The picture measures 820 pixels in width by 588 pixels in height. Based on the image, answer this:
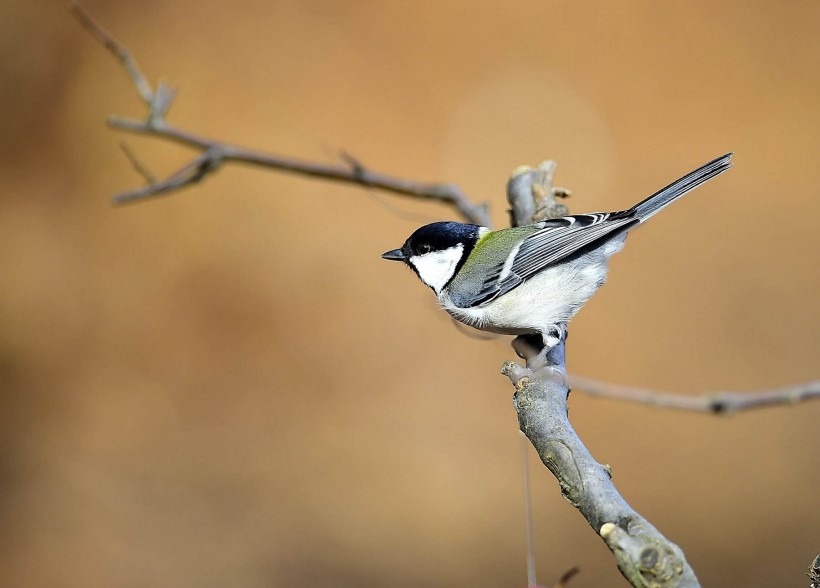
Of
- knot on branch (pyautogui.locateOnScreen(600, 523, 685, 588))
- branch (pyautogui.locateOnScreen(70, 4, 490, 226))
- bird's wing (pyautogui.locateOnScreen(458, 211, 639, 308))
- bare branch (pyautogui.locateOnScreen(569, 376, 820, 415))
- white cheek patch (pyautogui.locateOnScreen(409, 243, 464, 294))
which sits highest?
branch (pyautogui.locateOnScreen(70, 4, 490, 226))

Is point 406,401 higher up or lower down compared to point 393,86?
lower down

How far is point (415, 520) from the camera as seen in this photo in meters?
4.46

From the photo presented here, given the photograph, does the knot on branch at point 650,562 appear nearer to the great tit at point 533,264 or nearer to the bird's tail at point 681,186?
the great tit at point 533,264

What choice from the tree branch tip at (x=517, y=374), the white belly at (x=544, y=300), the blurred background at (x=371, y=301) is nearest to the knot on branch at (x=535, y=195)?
the white belly at (x=544, y=300)

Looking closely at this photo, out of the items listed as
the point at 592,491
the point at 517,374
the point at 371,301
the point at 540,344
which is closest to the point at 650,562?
the point at 592,491

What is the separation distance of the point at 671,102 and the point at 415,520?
3.30 meters

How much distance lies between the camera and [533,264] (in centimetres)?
288

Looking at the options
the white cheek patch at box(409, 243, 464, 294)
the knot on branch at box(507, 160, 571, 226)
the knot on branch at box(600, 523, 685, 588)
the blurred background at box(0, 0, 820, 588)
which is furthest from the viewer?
the blurred background at box(0, 0, 820, 588)

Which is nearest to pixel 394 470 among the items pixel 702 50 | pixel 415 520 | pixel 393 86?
pixel 415 520

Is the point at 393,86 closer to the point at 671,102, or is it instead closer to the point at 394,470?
the point at 671,102

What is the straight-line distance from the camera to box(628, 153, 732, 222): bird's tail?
2.66m

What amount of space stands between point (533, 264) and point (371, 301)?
96.2 inches

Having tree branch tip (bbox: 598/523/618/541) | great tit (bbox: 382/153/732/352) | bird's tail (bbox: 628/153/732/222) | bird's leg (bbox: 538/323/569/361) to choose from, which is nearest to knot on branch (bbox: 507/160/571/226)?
great tit (bbox: 382/153/732/352)

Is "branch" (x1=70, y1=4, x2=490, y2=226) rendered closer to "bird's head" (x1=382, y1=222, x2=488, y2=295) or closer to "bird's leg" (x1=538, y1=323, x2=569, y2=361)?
"bird's head" (x1=382, y1=222, x2=488, y2=295)
